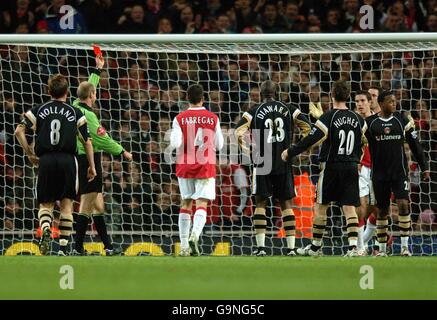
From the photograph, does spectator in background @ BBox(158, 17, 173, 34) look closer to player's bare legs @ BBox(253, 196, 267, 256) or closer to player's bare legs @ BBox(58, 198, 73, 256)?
player's bare legs @ BBox(253, 196, 267, 256)

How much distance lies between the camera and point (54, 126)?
10930 mm

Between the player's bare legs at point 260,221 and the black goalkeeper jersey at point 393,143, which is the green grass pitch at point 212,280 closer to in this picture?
the player's bare legs at point 260,221

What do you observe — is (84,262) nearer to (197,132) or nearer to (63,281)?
(63,281)

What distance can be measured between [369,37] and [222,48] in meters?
1.97

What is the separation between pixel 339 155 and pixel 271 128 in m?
0.82

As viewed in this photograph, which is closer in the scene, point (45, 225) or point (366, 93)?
point (45, 225)

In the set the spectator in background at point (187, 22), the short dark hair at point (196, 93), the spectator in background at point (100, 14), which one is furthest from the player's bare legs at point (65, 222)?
the spectator in background at point (100, 14)

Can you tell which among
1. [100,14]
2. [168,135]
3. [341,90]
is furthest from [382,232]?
[100,14]

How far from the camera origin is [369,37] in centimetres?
1147

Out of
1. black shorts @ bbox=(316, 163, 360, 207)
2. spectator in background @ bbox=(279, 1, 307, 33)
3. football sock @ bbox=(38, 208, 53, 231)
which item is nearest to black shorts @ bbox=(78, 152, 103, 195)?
football sock @ bbox=(38, 208, 53, 231)

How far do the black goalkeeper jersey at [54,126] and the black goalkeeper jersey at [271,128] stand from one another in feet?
5.85

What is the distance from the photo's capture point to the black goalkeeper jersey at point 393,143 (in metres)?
11.7

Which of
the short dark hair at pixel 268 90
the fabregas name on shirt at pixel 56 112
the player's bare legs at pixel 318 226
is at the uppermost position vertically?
A: the short dark hair at pixel 268 90

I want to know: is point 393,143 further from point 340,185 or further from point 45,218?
point 45,218
